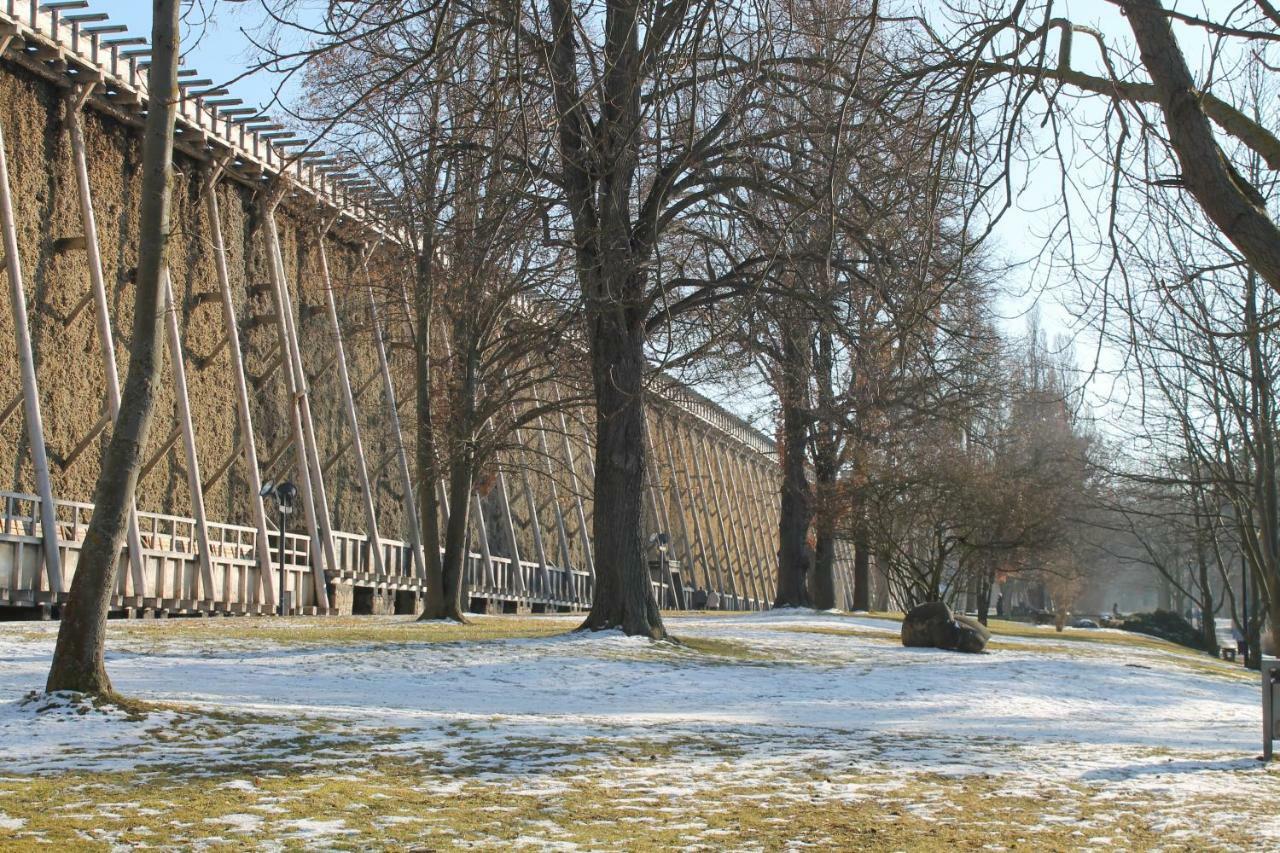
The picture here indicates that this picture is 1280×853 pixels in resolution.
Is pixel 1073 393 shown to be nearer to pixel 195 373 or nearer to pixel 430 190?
pixel 430 190

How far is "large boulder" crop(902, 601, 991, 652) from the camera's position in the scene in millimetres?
20297

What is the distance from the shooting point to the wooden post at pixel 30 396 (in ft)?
64.8

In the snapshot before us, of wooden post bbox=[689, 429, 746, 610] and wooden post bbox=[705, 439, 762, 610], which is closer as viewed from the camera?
wooden post bbox=[689, 429, 746, 610]

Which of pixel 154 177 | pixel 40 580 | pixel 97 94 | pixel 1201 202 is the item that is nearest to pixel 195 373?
pixel 97 94

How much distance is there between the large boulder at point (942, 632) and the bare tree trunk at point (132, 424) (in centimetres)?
1415

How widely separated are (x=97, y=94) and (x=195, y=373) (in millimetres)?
6062

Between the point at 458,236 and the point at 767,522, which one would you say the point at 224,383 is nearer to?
the point at 458,236

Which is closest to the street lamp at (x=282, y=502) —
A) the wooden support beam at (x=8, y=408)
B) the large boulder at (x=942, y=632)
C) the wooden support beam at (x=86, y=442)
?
the wooden support beam at (x=86, y=442)

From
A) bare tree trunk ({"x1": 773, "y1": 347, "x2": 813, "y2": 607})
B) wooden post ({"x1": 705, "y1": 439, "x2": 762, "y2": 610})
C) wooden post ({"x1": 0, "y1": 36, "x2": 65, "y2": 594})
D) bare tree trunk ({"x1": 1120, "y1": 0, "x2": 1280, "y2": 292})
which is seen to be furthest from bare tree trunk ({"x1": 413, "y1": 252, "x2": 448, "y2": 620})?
wooden post ({"x1": 705, "y1": 439, "x2": 762, "y2": 610})

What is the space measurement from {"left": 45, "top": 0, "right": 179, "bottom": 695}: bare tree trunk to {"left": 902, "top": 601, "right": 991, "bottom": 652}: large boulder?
1415 centimetres

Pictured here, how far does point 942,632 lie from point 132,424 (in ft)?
47.6

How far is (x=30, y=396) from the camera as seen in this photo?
788 inches

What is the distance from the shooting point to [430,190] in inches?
461

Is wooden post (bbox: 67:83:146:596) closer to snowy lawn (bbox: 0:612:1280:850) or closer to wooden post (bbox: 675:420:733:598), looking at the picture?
snowy lawn (bbox: 0:612:1280:850)
